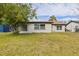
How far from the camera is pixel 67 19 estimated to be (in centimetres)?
336

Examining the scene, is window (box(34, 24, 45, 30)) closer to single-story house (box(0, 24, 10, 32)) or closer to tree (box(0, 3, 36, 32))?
tree (box(0, 3, 36, 32))

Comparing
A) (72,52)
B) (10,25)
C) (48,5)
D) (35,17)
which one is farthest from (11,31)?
(72,52)

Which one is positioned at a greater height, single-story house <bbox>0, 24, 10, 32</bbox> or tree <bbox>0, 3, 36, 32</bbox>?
tree <bbox>0, 3, 36, 32</bbox>

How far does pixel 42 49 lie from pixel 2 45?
1.85 feet

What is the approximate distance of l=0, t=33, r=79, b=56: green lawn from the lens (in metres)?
3.29

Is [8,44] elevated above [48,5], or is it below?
below

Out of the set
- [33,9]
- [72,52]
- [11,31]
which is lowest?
[72,52]

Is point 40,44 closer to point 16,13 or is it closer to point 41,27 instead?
point 41,27

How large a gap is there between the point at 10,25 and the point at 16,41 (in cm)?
24

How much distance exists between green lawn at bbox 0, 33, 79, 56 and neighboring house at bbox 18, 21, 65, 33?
0.06 m

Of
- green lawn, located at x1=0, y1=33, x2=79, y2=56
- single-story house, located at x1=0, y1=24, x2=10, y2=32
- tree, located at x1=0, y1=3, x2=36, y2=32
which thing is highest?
tree, located at x1=0, y1=3, x2=36, y2=32

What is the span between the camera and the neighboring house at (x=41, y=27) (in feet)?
11.0

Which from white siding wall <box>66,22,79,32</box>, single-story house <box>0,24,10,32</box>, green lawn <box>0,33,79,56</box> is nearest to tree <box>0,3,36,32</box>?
single-story house <box>0,24,10,32</box>

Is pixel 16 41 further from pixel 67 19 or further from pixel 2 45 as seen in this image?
pixel 67 19
